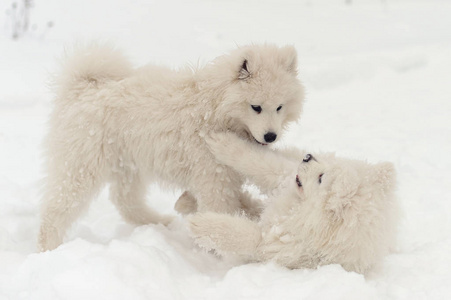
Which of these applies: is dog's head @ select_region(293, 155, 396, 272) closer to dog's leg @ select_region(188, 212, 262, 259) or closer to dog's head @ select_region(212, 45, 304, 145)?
dog's leg @ select_region(188, 212, 262, 259)

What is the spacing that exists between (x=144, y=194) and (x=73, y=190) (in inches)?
34.8

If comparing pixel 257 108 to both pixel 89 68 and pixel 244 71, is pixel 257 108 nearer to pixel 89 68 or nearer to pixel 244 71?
pixel 244 71

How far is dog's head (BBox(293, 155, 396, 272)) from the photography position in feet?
8.66

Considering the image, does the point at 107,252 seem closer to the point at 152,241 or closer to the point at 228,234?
the point at 152,241

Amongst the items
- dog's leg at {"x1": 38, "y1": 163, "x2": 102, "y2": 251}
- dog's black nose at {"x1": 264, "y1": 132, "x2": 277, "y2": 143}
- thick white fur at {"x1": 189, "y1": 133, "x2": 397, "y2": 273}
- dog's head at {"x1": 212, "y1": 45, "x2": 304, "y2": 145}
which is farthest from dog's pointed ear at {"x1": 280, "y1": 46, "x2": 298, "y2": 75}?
dog's leg at {"x1": 38, "y1": 163, "x2": 102, "y2": 251}

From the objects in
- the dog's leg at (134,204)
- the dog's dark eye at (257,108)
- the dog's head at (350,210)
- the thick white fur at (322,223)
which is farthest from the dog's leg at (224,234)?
the dog's leg at (134,204)

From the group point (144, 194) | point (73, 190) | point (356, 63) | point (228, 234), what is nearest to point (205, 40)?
point (356, 63)

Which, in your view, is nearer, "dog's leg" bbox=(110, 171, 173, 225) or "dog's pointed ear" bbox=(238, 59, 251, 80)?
"dog's pointed ear" bbox=(238, 59, 251, 80)

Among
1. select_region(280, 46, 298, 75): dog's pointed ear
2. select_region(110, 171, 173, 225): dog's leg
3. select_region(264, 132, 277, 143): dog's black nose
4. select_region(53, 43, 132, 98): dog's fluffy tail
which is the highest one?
select_region(280, 46, 298, 75): dog's pointed ear

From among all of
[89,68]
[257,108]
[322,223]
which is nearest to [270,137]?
[257,108]

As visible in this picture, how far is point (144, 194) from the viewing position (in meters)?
4.14

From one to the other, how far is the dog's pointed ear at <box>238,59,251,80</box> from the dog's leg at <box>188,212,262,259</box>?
985 millimetres

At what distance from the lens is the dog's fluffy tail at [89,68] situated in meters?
3.43

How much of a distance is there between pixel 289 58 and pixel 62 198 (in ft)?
6.48
